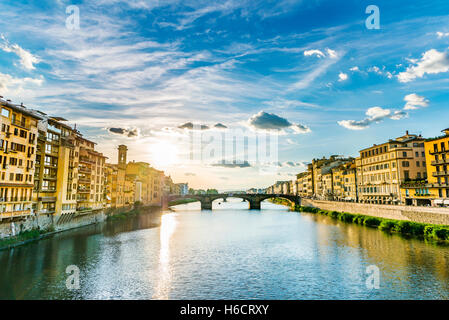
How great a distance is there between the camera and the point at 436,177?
55.6 metres

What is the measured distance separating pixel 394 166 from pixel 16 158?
253 ft

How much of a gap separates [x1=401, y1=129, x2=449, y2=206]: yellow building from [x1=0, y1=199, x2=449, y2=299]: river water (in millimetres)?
16682

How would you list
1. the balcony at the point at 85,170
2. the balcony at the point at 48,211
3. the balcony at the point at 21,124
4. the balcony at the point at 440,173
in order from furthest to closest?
1. the balcony at the point at 85,170
2. the balcony at the point at 440,173
3. the balcony at the point at 48,211
4. the balcony at the point at 21,124

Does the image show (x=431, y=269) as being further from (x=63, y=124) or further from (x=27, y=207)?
(x=63, y=124)

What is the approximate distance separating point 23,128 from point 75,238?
63.2 feet

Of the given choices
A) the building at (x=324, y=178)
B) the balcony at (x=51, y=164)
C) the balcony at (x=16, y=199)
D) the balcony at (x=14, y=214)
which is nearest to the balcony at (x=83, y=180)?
the balcony at (x=51, y=164)

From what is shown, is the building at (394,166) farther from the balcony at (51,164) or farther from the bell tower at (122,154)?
the bell tower at (122,154)

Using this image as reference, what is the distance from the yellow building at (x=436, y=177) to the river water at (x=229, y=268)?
1668 centimetres

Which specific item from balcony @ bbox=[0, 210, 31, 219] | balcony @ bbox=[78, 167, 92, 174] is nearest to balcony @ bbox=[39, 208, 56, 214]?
balcony @ bbox=[0, 210, 31, 219]

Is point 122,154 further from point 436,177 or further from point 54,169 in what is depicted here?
point 436,177

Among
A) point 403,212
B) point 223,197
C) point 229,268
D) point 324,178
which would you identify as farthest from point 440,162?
point 223,197

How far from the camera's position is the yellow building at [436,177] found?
176 feet

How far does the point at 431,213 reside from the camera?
4569 cm

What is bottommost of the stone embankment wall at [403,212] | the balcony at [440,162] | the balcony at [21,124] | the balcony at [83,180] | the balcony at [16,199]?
A: the stone embankment wall at [403,212]
